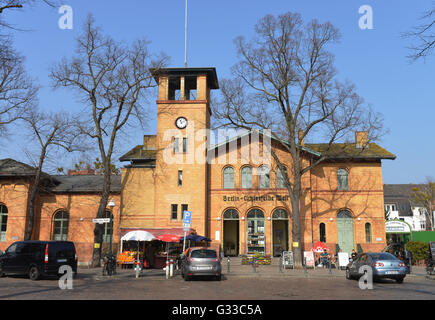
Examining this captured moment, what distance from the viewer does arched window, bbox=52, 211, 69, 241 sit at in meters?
32.4

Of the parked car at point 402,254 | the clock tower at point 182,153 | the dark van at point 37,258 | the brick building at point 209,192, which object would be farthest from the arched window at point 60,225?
the parked car at point 402,254

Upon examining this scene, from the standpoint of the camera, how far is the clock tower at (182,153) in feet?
100

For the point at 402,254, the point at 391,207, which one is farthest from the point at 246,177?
the point at 391,207

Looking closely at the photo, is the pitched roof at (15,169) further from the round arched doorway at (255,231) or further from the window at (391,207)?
the window at (391,207)

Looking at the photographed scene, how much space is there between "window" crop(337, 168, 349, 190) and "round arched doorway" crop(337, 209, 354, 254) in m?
2.03

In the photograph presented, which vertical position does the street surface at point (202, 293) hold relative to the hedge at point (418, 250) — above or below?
below

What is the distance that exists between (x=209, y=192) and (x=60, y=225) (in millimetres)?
13201

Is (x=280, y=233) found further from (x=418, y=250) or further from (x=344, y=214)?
(x=418, y=250)

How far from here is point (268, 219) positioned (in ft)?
104

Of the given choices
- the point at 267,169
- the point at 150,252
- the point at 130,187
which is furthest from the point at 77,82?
the point at 267,169

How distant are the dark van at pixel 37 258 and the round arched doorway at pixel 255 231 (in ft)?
52.8

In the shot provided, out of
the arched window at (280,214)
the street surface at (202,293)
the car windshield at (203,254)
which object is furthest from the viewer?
the arched window at (280,214)

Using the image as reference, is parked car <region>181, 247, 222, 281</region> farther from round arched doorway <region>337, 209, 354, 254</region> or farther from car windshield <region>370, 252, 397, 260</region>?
round arched doorway <region>337, 209, 354, 254</region>

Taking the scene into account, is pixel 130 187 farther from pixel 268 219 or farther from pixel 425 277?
pixel 425 277
